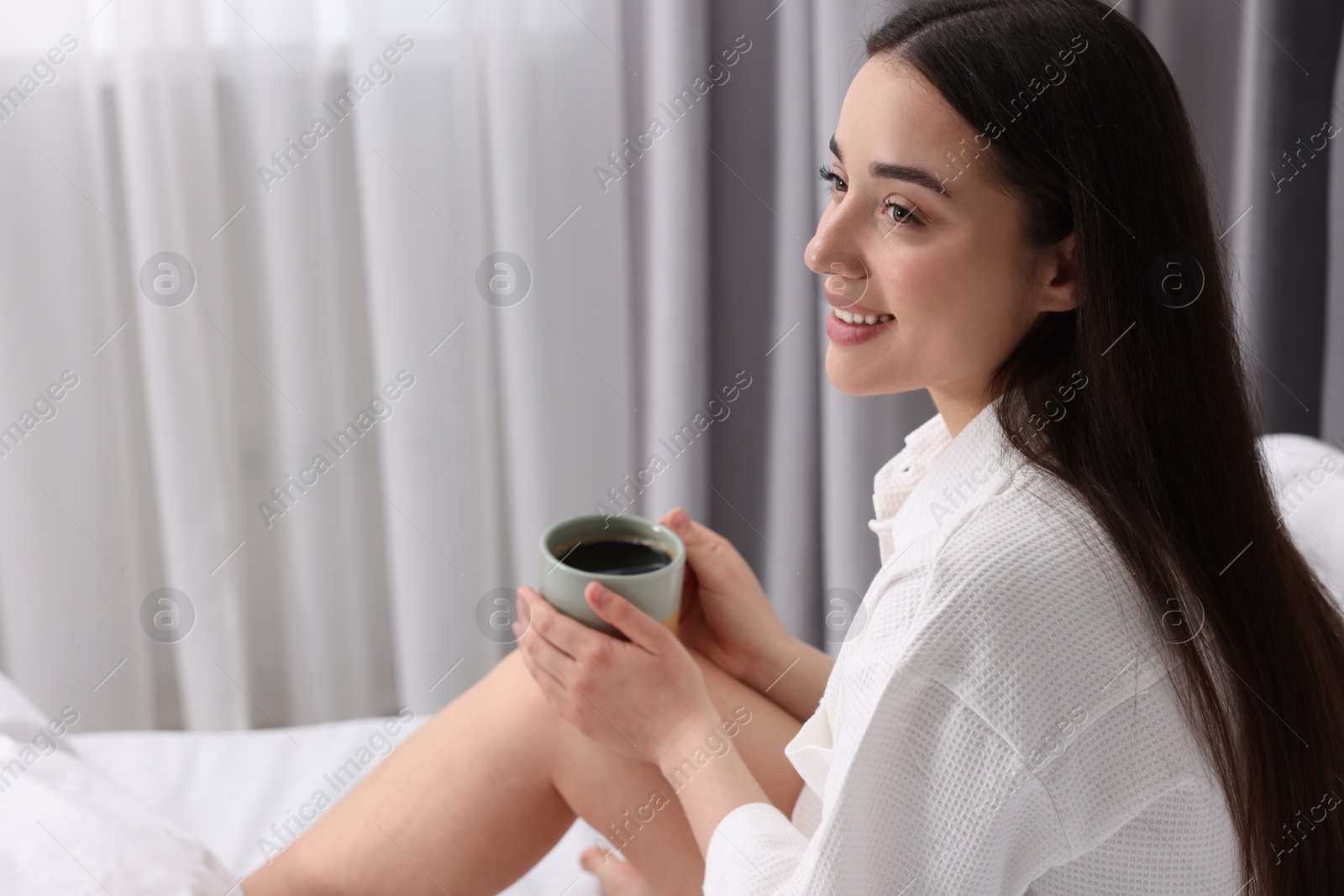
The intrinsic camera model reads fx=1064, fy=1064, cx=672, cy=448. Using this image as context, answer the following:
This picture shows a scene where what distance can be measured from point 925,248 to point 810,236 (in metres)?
0.88

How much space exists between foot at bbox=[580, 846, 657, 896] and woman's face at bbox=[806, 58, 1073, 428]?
17.8 inches

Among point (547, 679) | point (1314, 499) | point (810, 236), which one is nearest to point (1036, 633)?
point (547, 679)

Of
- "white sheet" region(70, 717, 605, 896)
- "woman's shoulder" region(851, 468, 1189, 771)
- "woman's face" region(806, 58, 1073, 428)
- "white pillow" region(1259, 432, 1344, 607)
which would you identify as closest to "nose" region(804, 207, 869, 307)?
"woman's face" region(806, 58, 1073, 428)

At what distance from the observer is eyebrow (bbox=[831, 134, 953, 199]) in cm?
71

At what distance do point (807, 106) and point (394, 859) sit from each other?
1.16m

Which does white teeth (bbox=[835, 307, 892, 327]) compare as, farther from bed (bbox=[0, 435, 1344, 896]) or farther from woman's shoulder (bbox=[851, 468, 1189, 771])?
bed (bbox=[0, 435, 1344, 896])

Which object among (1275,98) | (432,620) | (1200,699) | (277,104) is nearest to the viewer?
(1200,699)

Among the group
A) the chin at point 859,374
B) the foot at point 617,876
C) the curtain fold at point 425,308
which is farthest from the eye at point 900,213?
the curtain fold at point 425,308

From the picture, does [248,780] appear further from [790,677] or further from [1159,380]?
[1159,380]

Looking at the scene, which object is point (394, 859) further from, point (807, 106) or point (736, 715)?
point (807, 106)

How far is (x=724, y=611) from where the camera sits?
1.03 metres

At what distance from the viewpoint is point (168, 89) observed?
1.52 meters

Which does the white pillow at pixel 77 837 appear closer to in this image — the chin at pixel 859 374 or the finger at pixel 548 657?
the finger at pixel 548 657

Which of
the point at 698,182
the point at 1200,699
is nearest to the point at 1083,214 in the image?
the point at 1200,699
